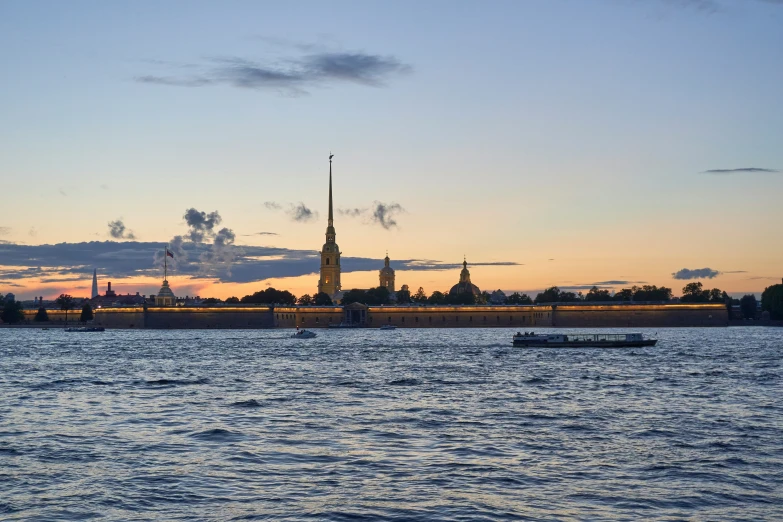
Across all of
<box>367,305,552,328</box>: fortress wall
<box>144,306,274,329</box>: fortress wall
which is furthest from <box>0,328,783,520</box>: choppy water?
<box>367,305,552,328</box>: fortress wall

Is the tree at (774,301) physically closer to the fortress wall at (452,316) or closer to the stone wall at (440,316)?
the stone wall at (440,316)

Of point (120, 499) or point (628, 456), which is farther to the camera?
point (628, 456)

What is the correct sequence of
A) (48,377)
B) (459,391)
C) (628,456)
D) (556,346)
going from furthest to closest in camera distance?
(556,346), (48,377), (459,391), (628,456)

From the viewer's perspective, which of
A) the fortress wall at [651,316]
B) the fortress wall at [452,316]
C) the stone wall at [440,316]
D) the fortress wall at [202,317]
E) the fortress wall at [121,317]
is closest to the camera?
the fortress wall at [651,316]

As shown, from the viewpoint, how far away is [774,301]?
16488 cm

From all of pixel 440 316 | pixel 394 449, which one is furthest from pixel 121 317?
pixel 394 449

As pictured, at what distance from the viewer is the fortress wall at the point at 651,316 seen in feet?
575

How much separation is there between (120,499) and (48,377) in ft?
110

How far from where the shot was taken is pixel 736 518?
15.6 metres

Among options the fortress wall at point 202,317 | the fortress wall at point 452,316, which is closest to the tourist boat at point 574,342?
the fortress wall at point 452,316

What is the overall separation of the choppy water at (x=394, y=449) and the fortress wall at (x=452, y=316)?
14835 cm

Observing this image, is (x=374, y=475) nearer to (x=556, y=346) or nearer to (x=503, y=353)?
(x=503, y=353)

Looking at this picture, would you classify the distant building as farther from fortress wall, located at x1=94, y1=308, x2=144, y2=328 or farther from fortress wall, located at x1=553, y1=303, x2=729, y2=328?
fortress wall, located at x1=553, y1=303, x2=729, y2=328

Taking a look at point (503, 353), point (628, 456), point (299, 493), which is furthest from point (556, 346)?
point (299, 493)
